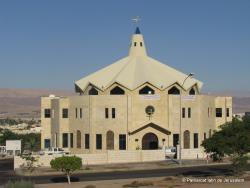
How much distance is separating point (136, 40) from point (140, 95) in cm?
1274

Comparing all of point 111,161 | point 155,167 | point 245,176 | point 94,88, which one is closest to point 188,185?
point 245,176

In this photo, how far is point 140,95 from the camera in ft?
252

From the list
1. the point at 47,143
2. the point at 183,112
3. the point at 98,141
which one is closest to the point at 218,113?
the point at 183,112

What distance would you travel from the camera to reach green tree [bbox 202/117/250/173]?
46969mm

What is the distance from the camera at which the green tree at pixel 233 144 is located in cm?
4697

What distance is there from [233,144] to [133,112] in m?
30.5

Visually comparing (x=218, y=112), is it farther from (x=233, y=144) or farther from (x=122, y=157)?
(x=233, y=144)

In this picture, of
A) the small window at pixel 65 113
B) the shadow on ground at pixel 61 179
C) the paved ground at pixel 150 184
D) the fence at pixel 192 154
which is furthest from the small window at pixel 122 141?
the paved ground at pixel 150 184

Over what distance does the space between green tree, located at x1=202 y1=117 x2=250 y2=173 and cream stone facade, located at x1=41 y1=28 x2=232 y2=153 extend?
2574cm

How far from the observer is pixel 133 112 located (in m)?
76.7

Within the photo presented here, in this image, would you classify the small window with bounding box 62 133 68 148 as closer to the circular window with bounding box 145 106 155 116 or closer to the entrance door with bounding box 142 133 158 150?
the entrance door with bounding box 142 133 158 150

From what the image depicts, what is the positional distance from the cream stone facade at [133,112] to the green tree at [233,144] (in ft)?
84.4

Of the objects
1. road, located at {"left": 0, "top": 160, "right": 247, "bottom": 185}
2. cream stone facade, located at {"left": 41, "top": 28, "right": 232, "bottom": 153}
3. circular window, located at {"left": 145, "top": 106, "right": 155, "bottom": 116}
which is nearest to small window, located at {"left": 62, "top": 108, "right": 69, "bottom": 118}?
cream stone facade, located at {"left": 41, "top": 28, "right": 232, "bottom": 153}

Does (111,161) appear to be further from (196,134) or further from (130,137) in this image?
(196,134)
